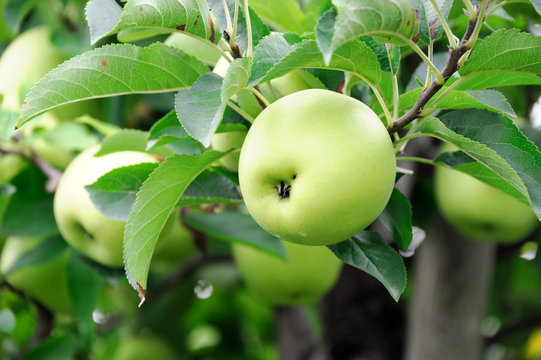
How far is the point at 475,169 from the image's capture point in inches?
23.6

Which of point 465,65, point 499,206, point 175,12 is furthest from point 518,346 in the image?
point 175,12

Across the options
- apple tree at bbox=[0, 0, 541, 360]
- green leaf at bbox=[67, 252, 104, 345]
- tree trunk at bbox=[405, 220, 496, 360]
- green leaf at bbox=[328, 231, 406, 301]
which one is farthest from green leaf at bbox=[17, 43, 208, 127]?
tree trunk at bbox=[405, 220, 496, 360]

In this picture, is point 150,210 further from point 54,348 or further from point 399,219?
point 54,348

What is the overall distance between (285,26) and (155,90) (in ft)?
0.99

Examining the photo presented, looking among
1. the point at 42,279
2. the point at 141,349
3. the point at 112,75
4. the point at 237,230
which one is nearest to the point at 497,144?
the point at 112,75

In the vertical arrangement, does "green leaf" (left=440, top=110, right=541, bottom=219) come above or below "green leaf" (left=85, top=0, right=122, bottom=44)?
below

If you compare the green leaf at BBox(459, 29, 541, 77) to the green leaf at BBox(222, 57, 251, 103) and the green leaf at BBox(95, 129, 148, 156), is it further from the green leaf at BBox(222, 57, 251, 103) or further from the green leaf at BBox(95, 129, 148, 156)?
the green leaf at BBox(95, 129, 148, 156)

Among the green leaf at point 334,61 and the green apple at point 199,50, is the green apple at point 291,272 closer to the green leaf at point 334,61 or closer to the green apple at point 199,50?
the green apple at point 199,50

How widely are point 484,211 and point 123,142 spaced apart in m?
0.74

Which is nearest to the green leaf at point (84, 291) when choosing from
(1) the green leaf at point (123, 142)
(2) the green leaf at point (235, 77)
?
(1) the green leaf at point (123, 142)

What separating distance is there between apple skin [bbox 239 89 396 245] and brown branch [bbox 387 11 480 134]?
A: 0.16 feet

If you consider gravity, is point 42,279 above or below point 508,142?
below

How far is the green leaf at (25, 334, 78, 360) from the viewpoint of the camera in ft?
3.26

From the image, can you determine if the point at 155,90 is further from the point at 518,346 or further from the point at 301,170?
the point at 518,346
